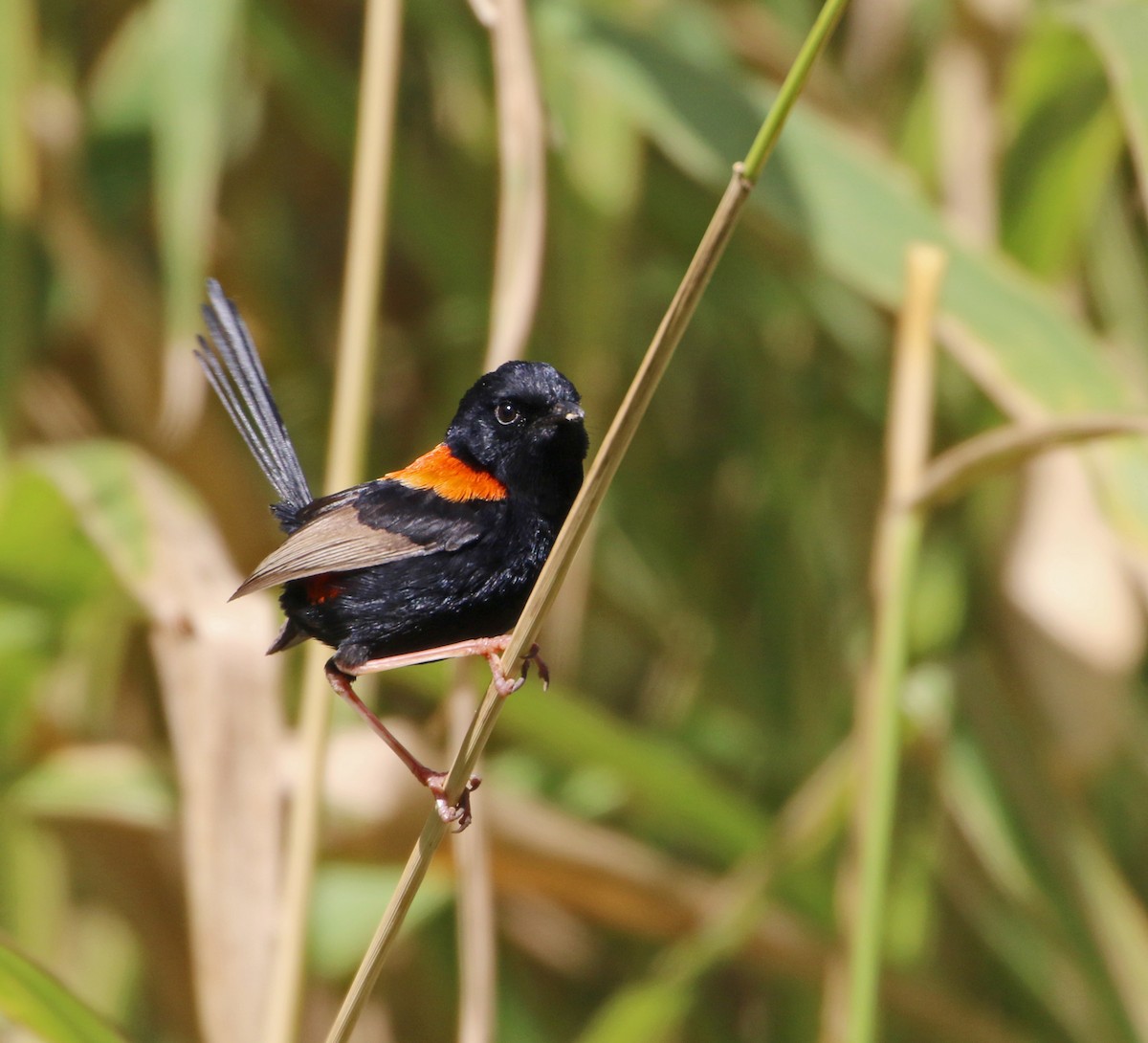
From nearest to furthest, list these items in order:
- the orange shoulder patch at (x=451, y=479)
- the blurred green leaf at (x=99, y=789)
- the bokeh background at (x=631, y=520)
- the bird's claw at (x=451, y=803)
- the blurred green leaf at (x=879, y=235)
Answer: the bird's claw at (x=451, y=803) < the orange shoulder patch at (x=451, y=479) < the blurred green leaf at (x=879, y=235) < the bokeh background at (x=631, y=520) < the blurred green leaf at (x=99, y=789)

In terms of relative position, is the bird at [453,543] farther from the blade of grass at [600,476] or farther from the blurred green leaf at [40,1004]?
the blurred green leaf at [40,1004]

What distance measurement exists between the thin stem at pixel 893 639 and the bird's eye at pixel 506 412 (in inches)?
21.3

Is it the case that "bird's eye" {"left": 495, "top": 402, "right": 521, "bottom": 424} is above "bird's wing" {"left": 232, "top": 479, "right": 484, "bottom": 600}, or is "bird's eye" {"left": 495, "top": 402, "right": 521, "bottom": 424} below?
above

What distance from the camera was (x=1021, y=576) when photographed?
2561 millimetres

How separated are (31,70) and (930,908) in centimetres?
274

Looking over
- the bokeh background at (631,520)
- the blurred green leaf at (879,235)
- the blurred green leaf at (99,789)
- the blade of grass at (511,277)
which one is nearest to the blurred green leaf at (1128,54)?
the bokeh background at (631,520)

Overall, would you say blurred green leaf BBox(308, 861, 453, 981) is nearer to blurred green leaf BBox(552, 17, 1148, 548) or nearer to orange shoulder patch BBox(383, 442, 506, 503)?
orange shoulder patch BBox(383, 442, 506, 503)

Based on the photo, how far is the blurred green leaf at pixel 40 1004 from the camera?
1.28m

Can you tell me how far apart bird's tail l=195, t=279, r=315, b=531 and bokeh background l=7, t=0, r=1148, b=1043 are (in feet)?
1.01

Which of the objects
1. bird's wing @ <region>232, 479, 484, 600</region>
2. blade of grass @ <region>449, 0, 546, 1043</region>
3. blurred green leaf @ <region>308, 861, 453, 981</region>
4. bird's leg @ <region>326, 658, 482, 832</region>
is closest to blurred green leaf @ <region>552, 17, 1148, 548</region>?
blade of grass @ <region>449, 0, 546, 1043</region>

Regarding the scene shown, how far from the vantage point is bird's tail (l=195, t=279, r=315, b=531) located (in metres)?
1.59

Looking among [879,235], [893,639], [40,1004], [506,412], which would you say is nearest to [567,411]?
[506,412]

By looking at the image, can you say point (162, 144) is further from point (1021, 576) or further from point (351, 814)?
point (1021, 576)

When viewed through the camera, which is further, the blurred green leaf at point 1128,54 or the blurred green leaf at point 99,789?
the blurred green leaf at point 99,789
